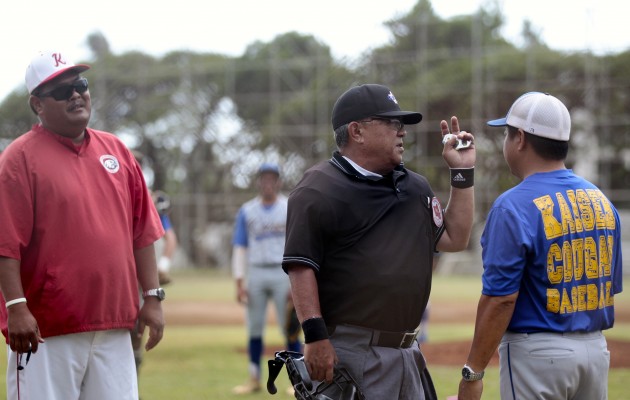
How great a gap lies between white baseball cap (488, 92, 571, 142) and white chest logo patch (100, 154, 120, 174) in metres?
2.04

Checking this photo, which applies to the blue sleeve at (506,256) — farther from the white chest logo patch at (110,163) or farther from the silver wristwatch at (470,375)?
the white chest logo patch at (110,163)

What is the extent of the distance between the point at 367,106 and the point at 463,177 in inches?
23.0

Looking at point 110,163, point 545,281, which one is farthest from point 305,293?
point 110,163

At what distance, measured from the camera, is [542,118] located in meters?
4.38

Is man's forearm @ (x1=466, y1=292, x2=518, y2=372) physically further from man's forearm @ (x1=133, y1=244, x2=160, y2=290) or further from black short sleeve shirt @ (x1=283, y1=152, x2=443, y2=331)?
man's forearm @ (x1=133, y1=244, x2=160, y2=290)

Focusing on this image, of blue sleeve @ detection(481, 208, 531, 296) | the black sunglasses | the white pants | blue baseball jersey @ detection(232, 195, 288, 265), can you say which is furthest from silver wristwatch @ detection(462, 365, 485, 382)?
blue baseball jersey @ detection(232, 195, 288, 265)

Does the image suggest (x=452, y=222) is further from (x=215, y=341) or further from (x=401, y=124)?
(x=215, y=341)

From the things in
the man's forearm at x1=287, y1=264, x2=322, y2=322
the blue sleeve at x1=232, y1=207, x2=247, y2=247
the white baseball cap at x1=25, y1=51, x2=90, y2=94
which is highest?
the white baseball cap at x1=25, y1=51, x2=90, y2=94

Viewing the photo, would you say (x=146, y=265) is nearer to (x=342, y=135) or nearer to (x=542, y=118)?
(x=342, y=135)

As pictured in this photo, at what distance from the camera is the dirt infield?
39.2 ft

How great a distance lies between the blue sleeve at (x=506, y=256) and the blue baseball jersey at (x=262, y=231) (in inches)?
245

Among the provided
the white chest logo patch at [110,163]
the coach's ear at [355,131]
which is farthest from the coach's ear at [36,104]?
the coach's ear at [355,131]

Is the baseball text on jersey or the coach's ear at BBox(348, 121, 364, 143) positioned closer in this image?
the baseball text on jersey

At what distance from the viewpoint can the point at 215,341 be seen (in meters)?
14.9
